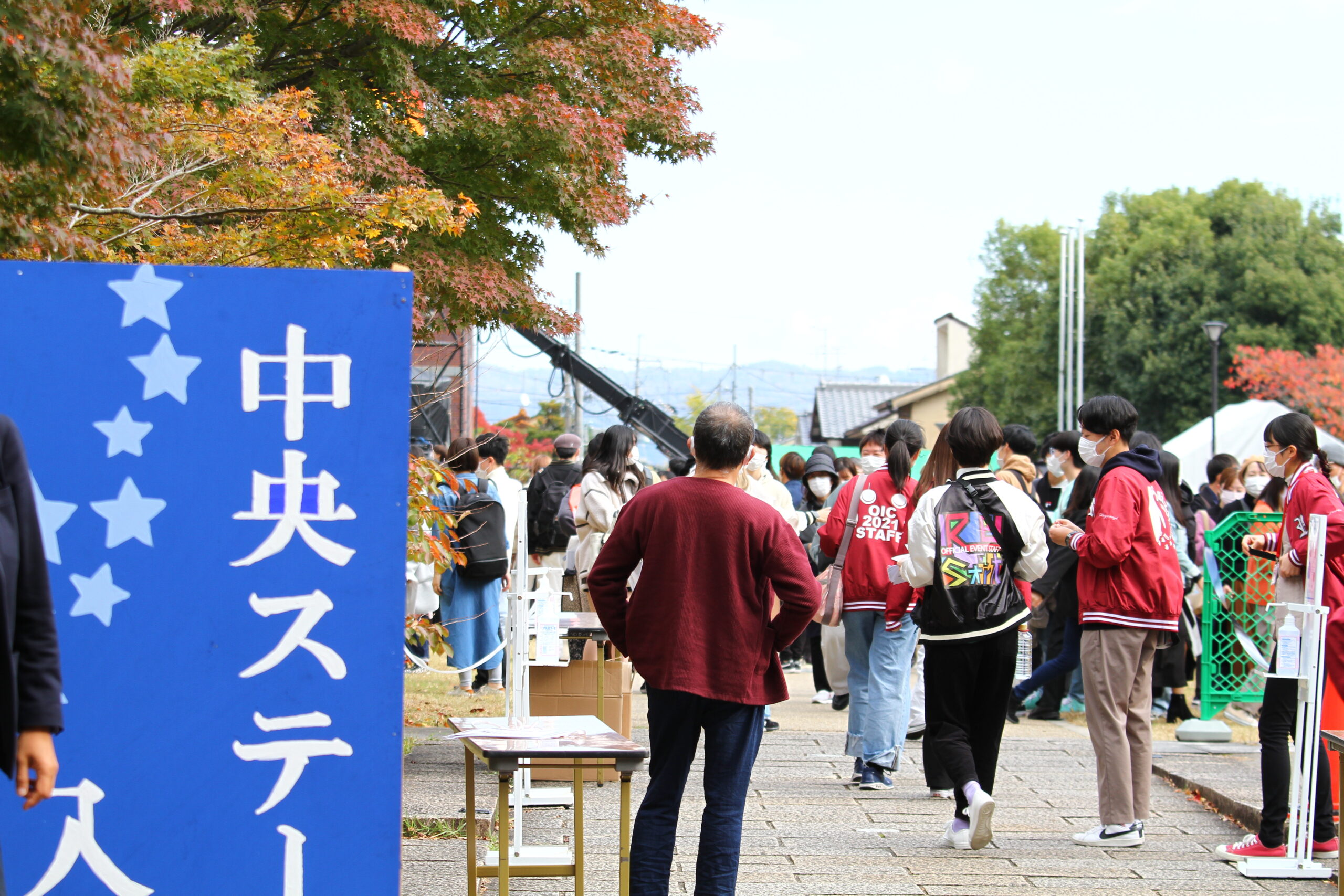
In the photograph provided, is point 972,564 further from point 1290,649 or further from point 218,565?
point 218,565

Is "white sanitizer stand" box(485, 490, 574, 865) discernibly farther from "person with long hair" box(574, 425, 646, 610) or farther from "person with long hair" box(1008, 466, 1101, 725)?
"person with long hair" box(1008, 466, 1101, 725)

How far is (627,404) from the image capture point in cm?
2345

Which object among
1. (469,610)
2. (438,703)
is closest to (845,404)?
(469,610)

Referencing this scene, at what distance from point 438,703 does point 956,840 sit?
520 cm

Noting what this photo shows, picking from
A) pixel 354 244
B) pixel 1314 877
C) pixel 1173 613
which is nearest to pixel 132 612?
pixel 354 244

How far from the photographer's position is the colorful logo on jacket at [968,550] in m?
5.57

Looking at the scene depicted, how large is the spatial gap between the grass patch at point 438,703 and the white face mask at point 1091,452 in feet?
13.6

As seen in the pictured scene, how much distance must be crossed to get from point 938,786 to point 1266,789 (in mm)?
1616

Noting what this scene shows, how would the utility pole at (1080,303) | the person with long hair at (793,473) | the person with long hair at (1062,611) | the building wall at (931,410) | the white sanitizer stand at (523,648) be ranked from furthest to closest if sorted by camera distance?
the building wall at (931,410) < the utility pole at (1080,303) < the person with long hair at (793,473) < the person with long hair at (1062,611) < the white sanitizer stand at (523,648)

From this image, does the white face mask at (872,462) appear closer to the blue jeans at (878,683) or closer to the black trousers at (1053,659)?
the blue jeans at (878,683)

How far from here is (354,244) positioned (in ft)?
20.2

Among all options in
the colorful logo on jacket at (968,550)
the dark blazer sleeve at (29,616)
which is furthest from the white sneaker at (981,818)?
the dark blazer sleeve at (29,616)

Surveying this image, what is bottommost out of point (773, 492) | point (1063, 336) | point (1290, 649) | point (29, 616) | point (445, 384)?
point (1290, 649)

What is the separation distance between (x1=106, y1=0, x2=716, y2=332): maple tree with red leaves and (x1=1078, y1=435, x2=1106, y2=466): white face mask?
496 cm
